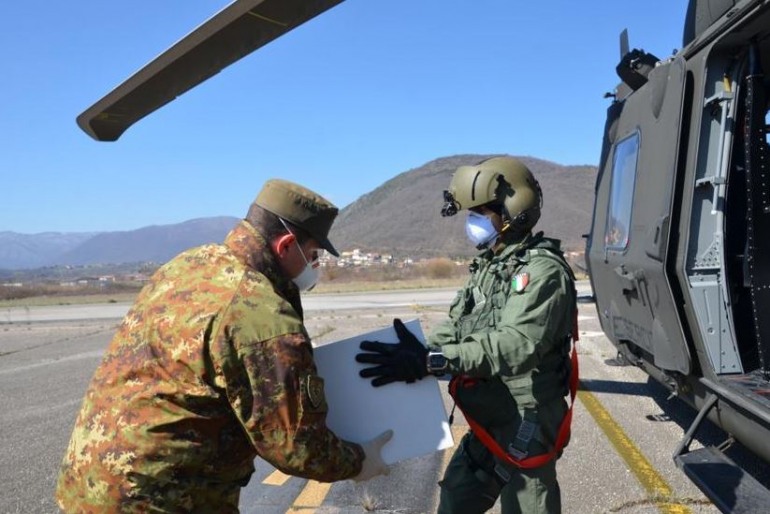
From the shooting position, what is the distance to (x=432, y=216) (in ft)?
301

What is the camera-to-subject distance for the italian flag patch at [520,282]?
2.51m

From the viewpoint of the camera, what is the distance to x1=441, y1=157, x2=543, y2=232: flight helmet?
281 centimetres

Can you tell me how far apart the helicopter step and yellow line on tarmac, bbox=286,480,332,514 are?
215cm

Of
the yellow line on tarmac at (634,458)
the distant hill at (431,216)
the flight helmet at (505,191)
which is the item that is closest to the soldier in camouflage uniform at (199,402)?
the flight helmet at (505,191)

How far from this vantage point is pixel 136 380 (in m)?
1.77

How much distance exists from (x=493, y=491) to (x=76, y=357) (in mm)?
9832

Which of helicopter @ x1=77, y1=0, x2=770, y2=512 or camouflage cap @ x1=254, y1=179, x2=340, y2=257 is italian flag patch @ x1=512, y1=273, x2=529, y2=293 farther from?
helicopter @ x1=77, y1=0, x2=770, y2=512

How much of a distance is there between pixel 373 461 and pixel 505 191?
1.38 meters

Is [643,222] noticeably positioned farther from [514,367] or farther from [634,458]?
[514,367]

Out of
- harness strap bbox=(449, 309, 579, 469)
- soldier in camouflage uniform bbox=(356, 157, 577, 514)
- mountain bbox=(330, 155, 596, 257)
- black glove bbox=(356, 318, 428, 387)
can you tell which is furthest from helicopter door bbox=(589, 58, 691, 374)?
mountain bbox=(330, 155, 596, 257)

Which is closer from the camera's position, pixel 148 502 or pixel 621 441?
pixel 148 502

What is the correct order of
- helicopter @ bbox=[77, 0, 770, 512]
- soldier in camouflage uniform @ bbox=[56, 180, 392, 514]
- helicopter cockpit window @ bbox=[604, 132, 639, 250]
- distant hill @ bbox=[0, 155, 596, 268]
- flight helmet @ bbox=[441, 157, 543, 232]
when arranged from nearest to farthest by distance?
soldier in camouflage uniform @ bbox=[56, 180, 392, 514], flight helmet @ bbox=[441, 157, 543, 232], helicopter @ bbox=[77, 0, 770, 512], helicopter cockpit window @ bbox=[604, 132, 639, 250], distant hill @ bbox=[0, 155, 596, 268]

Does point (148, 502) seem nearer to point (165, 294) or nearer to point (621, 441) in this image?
point (165, 294)

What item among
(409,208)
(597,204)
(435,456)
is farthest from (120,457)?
(409,208)
